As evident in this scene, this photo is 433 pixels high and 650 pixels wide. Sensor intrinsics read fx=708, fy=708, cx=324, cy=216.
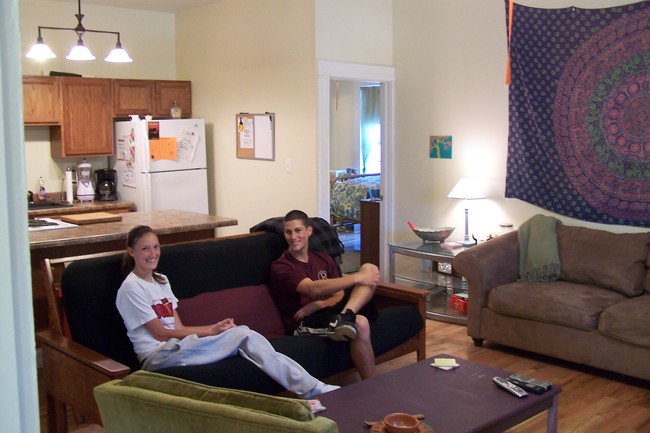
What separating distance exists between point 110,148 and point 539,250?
3974 mm

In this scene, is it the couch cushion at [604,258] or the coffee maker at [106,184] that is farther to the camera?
the coffee maker at [106,184]

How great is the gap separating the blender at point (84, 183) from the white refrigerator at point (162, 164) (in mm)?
270

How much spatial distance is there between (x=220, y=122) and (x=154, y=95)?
700mm

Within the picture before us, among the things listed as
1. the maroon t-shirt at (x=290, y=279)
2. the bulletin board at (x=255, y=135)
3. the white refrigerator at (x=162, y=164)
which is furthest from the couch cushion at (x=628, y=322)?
the white refrigerator at (x=162, y=164)

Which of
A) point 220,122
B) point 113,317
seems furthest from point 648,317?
point 220,122

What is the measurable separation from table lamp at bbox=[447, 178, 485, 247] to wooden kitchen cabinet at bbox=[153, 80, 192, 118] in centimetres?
294

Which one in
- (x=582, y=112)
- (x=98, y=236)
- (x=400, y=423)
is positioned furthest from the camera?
(x=582, y=112)

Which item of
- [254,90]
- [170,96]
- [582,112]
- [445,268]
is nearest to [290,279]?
[445,268]

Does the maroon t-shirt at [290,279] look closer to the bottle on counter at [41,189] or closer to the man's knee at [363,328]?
the man's knee at [363,328]

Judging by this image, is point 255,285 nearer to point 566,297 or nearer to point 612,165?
point 566,297

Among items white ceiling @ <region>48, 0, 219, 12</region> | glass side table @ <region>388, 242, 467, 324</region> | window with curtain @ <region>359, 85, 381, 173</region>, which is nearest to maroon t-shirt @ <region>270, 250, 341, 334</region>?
glass side table @ <region>388, 242, 467, 324</region>

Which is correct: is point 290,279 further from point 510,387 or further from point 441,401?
point 510,387

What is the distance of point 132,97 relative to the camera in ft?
21.7

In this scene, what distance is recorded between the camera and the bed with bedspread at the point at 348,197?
7.93 m
